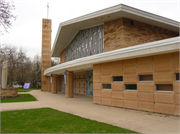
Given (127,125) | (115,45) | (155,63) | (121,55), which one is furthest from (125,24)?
(127,125)

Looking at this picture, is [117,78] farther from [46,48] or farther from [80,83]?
[46,48]

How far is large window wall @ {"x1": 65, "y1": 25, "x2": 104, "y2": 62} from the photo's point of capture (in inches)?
660

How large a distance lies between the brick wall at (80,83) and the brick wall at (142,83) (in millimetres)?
9614

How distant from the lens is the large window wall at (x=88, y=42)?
1677 centimetres

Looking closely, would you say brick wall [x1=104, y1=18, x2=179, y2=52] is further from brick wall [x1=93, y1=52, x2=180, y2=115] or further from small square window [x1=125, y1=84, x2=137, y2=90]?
small square window [x1=125, y1=84, x2=137, y2=90]

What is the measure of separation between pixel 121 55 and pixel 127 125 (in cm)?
459

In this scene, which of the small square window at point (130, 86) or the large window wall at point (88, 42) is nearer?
the small square window at point (130, 86)

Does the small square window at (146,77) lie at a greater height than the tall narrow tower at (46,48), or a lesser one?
lesser

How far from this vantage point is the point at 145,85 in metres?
9.45

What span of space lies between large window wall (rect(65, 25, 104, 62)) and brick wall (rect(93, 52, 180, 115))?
4.82m

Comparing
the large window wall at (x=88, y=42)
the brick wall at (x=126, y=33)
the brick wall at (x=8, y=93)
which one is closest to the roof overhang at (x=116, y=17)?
the brick wall at (x=126, y=33)

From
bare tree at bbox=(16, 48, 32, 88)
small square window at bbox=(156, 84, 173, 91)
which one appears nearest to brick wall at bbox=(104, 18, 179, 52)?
small square window at bbox=(156, 84, 173, 91)

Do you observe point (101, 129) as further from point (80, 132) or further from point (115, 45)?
point (115, 45)

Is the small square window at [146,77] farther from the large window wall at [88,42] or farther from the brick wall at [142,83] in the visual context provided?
the large window wall at [88,42]
